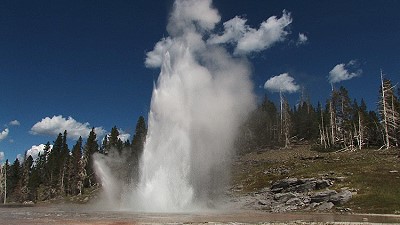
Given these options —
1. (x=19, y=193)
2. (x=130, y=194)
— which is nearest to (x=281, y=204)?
(x=130, y=194)

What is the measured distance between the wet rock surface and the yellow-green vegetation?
5.55ft

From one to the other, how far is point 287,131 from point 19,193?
277 ft

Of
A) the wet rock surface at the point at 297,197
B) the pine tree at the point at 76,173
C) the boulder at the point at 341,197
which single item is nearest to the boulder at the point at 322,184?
the wet rock surface at the point at 297,197

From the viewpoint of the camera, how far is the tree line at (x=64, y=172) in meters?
112

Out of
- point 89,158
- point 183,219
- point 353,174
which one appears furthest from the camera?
point 89,158

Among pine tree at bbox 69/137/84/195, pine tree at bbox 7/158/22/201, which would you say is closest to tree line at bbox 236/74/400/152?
pine tree at bbox 69/137/84/195

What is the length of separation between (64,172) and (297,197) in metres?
85.2

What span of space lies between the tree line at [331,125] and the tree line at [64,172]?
40.2 metres

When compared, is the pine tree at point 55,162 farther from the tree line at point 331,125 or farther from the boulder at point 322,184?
the boulder at point 322,184

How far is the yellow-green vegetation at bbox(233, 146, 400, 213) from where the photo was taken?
4428 cm

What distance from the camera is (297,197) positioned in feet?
166

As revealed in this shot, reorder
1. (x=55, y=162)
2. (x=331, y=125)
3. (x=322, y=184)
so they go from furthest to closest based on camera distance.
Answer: (x=55, y=162), (x=331, y=125), (x=322, y=184)

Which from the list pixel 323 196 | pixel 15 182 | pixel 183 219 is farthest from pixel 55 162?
pixel 183 219

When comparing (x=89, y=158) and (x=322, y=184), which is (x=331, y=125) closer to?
(x=322, y=184)
